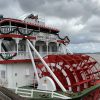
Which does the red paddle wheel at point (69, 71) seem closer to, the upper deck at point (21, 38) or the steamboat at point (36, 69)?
the steamboat at point (36, 69)

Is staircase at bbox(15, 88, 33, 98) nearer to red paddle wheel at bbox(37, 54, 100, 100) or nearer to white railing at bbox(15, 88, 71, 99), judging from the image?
white railing at bbox(15, 88, 71, 99)

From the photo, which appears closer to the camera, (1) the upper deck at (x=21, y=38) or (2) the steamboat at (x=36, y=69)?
(2) the steamboat at (x=36, y=69)

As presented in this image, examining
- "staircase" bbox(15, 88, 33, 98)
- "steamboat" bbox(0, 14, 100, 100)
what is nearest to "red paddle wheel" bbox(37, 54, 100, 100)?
"steamboat" bbox(0, 14, 100, 100)

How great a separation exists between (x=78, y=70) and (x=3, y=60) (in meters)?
4.95

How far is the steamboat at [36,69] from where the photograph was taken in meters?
14.7

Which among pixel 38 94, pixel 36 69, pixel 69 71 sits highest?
pixel 36 69

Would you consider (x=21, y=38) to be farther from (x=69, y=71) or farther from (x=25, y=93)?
(x=25, y=93)

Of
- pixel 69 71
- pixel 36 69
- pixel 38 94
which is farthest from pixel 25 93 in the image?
pixel 69 71

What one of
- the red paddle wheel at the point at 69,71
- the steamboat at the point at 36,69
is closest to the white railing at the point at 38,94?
the steamboat at the point at 36,69

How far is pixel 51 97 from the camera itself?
13117 mm

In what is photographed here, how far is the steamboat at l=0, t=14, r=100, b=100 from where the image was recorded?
48.2 ft

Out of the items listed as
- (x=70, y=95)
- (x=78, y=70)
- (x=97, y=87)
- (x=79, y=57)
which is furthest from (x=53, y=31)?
(x=70, y=95)

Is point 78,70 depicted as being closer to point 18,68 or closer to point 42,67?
point 42,67

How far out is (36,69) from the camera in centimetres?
1617
